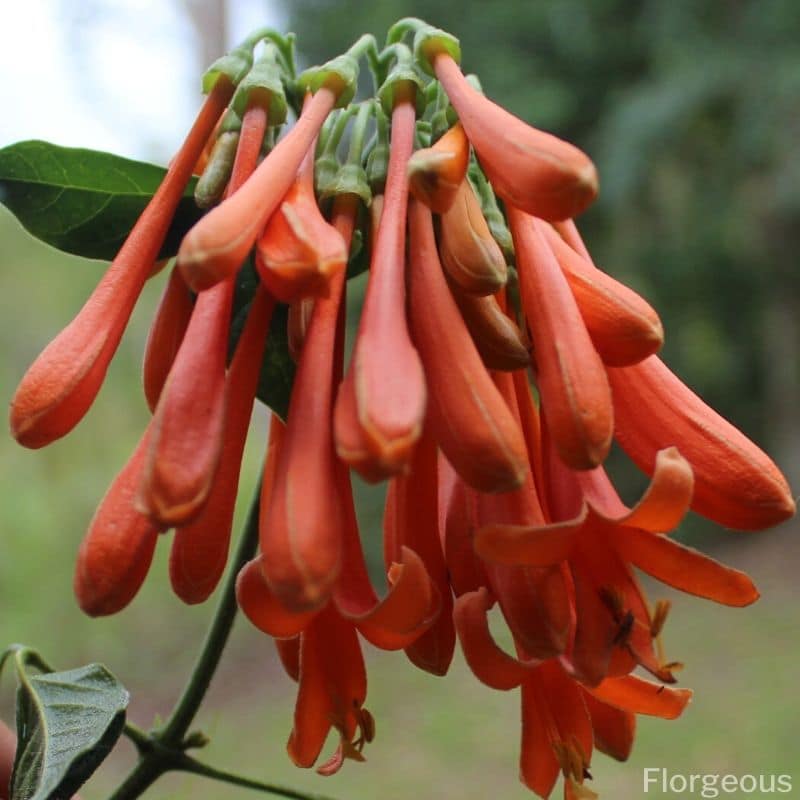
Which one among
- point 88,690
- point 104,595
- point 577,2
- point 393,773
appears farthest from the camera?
point 577,2

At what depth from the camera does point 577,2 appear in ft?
12.7

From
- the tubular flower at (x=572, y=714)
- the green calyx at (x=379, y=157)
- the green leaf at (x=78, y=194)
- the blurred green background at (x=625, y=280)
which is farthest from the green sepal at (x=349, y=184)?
the blurred green background at (x=625, y=280)

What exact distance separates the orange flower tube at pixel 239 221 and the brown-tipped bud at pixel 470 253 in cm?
7

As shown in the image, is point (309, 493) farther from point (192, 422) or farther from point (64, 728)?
point (64, 728)

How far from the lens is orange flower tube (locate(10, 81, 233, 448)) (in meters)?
0.40

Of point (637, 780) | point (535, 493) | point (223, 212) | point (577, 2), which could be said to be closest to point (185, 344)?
point (223, 212)

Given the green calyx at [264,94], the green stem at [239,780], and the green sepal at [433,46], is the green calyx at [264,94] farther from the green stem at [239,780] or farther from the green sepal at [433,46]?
the green stem at [239,780]

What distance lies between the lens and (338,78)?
504mm

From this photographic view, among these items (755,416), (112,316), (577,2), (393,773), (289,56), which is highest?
(577,2)

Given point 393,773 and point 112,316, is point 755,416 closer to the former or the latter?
point 393,773

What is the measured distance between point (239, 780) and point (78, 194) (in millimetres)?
327

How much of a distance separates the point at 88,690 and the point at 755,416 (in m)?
3.97

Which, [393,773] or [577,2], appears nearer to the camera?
[393,773]

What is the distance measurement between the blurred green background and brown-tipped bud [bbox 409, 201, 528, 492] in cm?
243
